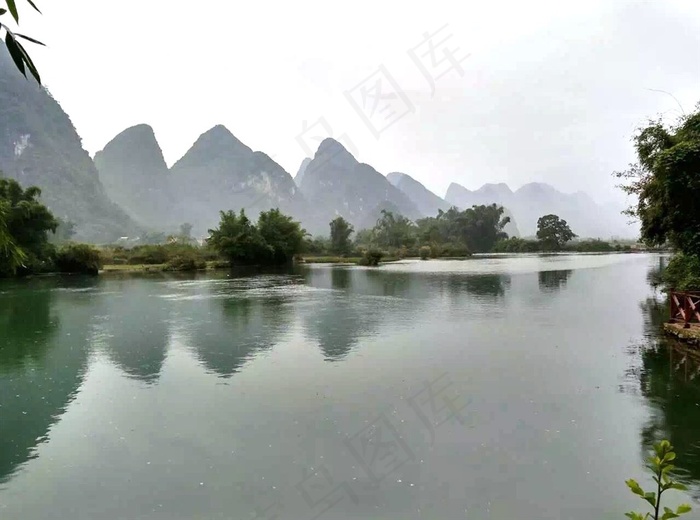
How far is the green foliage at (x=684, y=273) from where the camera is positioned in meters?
13.6

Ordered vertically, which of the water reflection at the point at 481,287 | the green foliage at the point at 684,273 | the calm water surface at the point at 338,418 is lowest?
the calm water surface at the point at 338,418

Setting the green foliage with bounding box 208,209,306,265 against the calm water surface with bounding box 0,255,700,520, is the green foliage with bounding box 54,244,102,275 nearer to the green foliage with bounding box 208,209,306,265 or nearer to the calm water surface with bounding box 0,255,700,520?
the green foliage with bounding box 208,209,306,265

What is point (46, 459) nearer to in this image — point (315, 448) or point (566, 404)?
point (315, 448)

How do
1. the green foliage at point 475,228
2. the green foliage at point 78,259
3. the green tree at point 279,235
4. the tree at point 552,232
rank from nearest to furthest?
the green foliage at point 78,259
the green tree at point 279,235
the tree at point 552,232
the green foliage at point 475,228

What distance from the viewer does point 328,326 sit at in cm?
1467

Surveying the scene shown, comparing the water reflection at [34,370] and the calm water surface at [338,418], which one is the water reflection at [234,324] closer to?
the calm water surface at [338,418]

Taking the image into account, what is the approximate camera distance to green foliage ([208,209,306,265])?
48.6m

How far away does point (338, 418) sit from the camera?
7.10 metres

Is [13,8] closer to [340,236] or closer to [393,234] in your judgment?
[340,236]

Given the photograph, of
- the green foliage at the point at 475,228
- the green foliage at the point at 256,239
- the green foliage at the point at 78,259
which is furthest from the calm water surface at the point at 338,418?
the green foliage at the point at 475,228

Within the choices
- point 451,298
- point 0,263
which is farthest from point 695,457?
point 0,263

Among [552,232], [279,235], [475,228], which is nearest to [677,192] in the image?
[279,235]

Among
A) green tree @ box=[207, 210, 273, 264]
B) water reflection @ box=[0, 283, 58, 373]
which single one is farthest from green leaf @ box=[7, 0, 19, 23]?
green tree @ box=[207, 210, 273, 264]

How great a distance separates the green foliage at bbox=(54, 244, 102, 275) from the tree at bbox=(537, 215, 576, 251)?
8148cm
